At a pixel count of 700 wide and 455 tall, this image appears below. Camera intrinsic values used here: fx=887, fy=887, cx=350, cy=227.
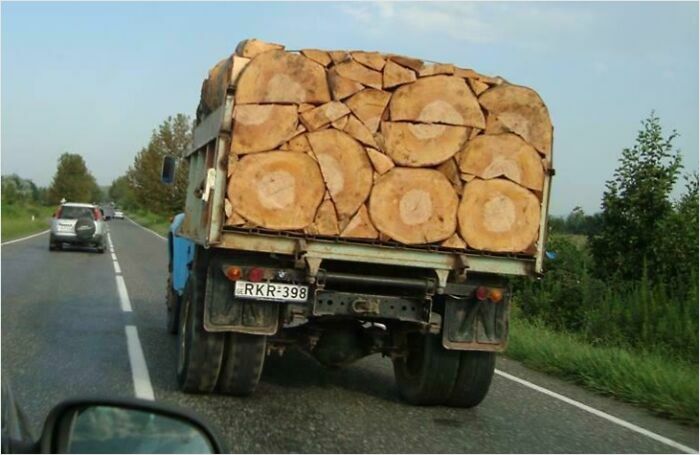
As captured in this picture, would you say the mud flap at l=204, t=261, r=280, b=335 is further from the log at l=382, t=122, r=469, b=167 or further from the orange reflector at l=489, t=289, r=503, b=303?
the orange reflector at l=489, t=289, r=503, b=303

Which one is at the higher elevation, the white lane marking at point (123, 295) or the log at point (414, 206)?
the log at point (414, 206)

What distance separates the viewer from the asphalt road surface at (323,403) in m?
6.09

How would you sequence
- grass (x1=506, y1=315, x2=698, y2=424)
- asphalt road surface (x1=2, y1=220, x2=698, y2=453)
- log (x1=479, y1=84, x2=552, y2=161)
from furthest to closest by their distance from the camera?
grass (x1=506, y1=315, x2=698, y2=424) → log (x1=479, y1=84, x2=552, y2=161) → asphalt road surface (x1=2, y1=220, x2=698, y2=453)

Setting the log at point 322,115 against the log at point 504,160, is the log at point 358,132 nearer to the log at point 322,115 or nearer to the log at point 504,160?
the log at point 322,115

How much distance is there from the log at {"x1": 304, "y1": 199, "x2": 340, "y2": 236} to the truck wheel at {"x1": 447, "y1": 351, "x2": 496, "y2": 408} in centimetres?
161

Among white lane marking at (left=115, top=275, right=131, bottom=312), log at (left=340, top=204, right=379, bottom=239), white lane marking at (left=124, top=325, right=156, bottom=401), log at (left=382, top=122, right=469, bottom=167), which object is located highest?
log at (left=382, top=122, right=469, bottom=167)

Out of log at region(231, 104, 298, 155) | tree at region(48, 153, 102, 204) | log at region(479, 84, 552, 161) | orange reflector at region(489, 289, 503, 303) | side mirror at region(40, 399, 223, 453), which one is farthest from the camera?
tree at region(48, 153, 102, 204)

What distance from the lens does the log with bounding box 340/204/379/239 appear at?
6.52 meters

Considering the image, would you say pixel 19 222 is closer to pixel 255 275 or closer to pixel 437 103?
pixel 255 275

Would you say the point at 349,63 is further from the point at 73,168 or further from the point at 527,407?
the point at 73,168

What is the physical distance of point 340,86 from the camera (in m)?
6.49

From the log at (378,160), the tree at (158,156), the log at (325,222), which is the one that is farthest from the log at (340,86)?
the tree at (158,156)

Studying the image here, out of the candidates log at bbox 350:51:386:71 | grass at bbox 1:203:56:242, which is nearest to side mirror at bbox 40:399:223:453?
log at bbox 350:51:386:71

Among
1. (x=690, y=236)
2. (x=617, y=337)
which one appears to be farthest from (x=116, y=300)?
(x=690, y=236)
